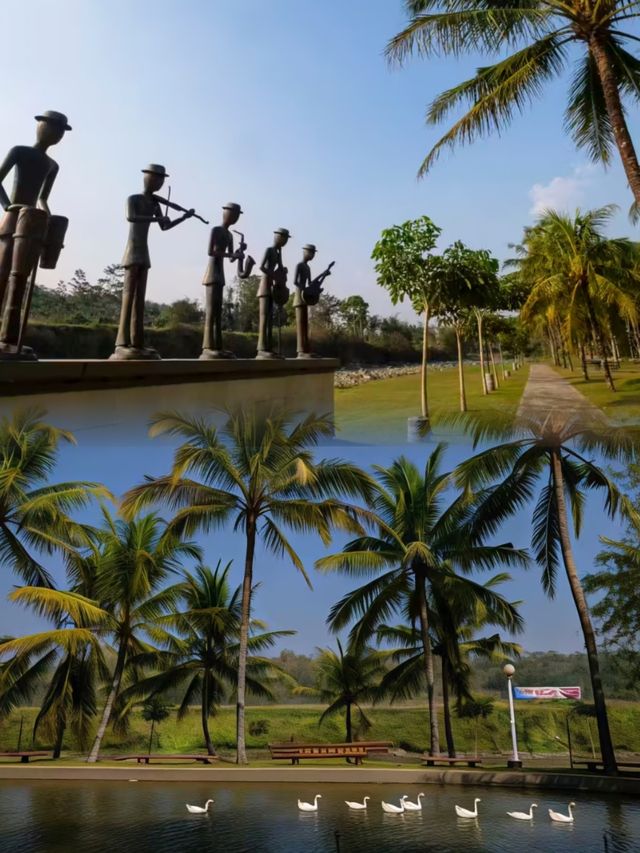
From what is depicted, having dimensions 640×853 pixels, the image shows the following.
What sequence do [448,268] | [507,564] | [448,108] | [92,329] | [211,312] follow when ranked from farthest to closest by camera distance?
[507,564], [448,108], [448,268], [211,312], [92,329]

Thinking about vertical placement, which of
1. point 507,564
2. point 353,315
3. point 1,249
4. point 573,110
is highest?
point 573,110

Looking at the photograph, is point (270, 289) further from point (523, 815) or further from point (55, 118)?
point (523, 815)

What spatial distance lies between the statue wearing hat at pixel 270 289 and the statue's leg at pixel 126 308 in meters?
2.34

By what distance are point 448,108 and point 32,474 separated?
1042 centimetres

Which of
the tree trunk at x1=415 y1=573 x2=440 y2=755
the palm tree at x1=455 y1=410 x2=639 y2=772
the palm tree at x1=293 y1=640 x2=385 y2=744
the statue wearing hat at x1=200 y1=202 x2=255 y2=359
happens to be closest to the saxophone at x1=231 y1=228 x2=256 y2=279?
the statue wearing hat at x1=200 y1=202 x2=255 y2=359

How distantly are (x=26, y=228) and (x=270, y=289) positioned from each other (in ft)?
13.1

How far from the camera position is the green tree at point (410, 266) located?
926cm

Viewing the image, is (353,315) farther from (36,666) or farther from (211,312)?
(36,666)

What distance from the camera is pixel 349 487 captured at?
15.0 metres

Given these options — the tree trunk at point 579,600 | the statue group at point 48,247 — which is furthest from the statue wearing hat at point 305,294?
the tree trunk at point 579,600

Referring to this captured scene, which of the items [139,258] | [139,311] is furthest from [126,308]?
[139,258]

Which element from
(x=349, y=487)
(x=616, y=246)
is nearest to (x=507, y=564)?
(x=349, y=487)

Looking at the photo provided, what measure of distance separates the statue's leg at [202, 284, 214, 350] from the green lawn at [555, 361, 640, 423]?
16.4ft

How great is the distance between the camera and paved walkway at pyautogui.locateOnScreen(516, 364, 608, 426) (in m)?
10.3
